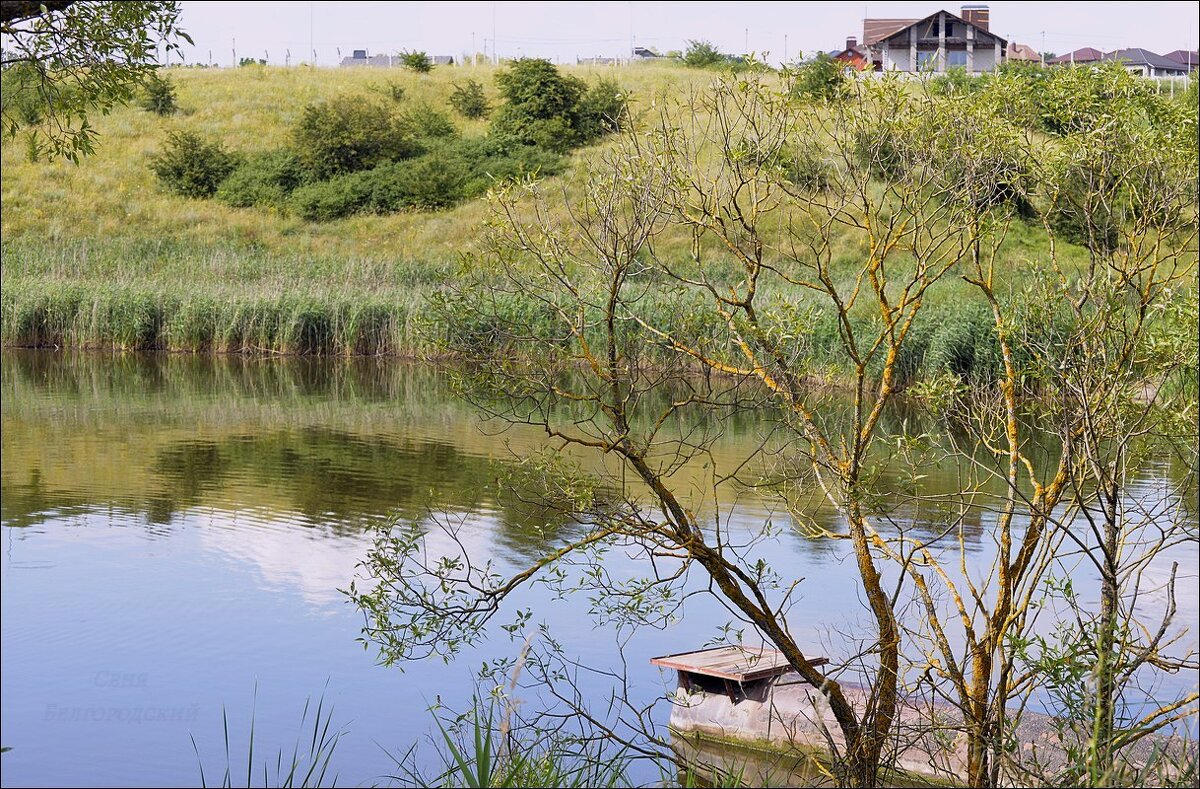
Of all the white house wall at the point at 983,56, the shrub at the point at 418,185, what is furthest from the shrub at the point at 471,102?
the white house wall at the point at 983,56

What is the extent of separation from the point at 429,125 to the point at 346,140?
280 cm

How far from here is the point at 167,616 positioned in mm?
8273

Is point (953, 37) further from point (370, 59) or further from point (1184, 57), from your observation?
point (370, 59)

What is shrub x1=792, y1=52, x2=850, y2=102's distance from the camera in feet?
17.6

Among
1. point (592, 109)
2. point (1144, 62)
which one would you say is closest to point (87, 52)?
point (1144, 62)

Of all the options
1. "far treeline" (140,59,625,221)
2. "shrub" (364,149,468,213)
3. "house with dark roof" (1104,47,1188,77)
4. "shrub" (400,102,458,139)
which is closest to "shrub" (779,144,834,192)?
"house with dark roof" (1104,47,1188,77)

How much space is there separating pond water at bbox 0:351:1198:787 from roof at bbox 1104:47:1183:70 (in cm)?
171

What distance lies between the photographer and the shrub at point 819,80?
5.36m

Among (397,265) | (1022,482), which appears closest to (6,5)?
(1022,482)

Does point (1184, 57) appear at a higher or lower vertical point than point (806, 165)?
higher

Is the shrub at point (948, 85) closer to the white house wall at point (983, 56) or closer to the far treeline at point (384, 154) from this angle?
the far treeline at point (384, 154)

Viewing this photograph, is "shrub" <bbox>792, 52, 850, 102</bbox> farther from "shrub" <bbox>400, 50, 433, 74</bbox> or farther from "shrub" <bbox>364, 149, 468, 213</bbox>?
"shrub" <bbox>400, 50, 433, 74</bbox>

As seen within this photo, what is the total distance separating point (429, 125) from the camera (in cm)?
3844

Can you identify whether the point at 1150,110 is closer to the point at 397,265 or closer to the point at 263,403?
the point at 263,403
